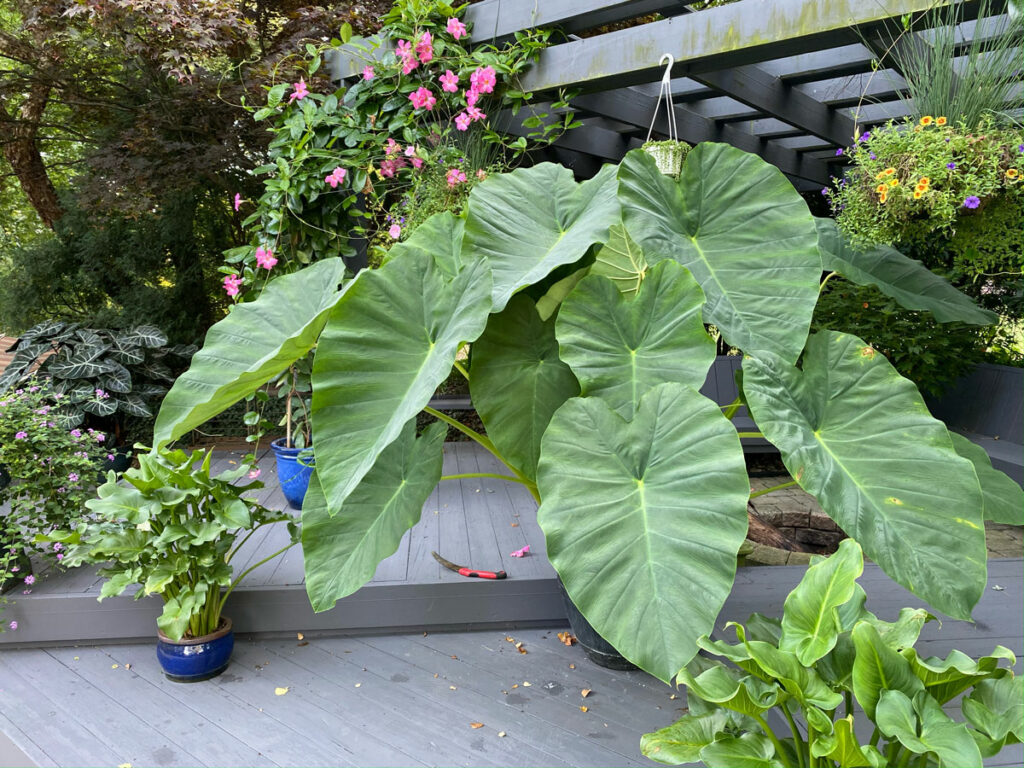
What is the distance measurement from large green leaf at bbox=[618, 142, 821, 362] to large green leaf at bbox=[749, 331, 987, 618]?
93 mm

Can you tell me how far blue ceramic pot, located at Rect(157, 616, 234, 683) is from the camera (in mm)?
1951

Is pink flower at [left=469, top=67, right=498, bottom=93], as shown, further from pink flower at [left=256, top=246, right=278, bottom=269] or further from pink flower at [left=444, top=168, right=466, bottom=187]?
pink flower at [left=256, top=246, right=278, bottom=269]

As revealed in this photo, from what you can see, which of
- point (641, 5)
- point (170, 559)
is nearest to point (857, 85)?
point (641, 5)

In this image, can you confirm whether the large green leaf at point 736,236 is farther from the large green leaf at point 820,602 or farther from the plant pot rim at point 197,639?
the plant pot rim at point 197,639

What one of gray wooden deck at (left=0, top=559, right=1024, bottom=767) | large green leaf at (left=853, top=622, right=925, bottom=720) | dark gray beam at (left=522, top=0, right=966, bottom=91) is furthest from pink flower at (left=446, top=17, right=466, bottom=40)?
large green leaf at (left=853, top=622, right=925, bottom=720)

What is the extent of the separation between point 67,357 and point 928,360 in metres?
4.66

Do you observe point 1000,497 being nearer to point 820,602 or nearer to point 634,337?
point 820,602

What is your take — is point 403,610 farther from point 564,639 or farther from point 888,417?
point 888,417

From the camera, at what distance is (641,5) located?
219cm

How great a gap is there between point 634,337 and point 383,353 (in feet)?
1.68

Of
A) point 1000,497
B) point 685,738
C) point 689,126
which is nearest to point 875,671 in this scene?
point 685,738

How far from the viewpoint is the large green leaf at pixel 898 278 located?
1.73 metres

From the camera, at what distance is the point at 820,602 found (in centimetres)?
111

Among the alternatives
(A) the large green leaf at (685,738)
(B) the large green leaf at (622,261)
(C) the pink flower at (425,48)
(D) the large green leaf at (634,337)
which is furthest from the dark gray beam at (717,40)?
(A) the large green leaf at (685,738)
